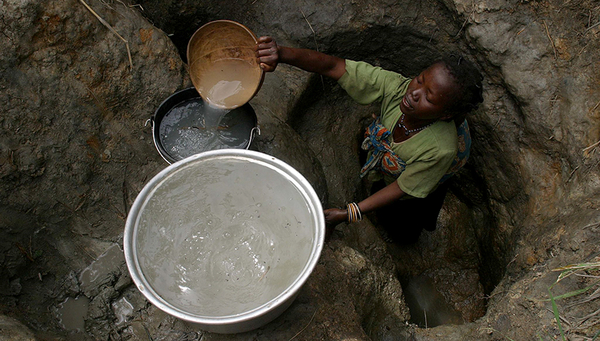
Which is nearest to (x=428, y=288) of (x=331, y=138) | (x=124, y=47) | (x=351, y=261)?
(x=351, y=261)

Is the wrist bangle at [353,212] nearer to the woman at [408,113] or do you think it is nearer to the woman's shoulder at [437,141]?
the woman at [408,113]

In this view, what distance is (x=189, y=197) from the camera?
71.6 inches

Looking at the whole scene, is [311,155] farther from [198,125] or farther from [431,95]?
[431,95]

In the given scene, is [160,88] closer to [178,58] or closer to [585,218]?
[178,58]

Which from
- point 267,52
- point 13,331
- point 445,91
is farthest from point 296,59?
point 13,331

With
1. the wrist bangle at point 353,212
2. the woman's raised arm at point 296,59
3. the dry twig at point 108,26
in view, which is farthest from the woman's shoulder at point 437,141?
the dry twig at point 108,26

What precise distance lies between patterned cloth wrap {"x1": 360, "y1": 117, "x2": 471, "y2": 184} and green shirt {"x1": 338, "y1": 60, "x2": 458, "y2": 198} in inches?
2.2

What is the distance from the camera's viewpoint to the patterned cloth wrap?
2143 millimetres

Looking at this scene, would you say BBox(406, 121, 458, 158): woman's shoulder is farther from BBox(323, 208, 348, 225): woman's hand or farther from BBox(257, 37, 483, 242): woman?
BBox(323, 208, 348, 225): woman's hand

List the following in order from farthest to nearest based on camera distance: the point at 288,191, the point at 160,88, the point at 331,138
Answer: the point at 331,138
the point at 160,88
the point at 288,191

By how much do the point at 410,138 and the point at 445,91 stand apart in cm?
35

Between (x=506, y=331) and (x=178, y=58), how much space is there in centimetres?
225

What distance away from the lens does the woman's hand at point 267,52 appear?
1.93 m

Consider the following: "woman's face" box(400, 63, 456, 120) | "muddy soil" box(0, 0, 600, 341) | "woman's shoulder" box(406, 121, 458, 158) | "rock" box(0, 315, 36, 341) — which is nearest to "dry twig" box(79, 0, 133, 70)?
"muddy soil" box(0, 0, 600, 341)
